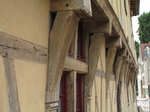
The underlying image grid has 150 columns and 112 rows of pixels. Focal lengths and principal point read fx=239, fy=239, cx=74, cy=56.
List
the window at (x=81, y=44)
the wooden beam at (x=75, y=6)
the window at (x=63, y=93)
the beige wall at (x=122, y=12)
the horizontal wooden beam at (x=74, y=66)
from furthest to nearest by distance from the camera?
the beige wall at (x=122, y=12) → the window at (x=81, y=44) → the window at (x=63, y=93) → the horizontal wooden beam at (x=74, y=66) → the wooden beam at (x=75, y=6)

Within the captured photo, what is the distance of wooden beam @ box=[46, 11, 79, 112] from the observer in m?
2.62

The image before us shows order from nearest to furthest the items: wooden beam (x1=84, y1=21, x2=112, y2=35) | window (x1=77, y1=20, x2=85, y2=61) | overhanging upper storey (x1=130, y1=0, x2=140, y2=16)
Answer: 1. wooden beam (x1=84, y1=21, x2=112, y2=35)
2. window (x1=77, y1=20, x2=85, y2=61)
3. overhanging upper storey (x1=130, y1=0, x2=140, y2=16)

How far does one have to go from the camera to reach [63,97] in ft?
11.6

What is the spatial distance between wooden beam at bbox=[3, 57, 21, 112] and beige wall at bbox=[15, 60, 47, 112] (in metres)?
0.09

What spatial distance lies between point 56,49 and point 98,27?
1.80 m

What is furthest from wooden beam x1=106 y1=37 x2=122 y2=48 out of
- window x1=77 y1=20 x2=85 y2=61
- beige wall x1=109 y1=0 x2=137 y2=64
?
window x1=77 y1=20 x2=85 y2=61

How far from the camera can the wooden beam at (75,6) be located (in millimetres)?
2584

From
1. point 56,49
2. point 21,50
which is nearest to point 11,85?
point 21,50

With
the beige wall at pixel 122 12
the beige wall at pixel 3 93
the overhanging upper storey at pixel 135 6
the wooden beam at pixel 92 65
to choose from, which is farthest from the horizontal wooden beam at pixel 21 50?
the overhanging upper storey at pixel 135 6

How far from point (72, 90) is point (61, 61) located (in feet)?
3.18

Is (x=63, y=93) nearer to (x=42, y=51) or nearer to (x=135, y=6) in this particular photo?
(x=42, y=51)

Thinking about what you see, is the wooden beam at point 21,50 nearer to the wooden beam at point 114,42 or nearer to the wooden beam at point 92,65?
the wooden beam at point 92,65

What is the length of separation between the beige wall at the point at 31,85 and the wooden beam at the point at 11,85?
0.09 metres

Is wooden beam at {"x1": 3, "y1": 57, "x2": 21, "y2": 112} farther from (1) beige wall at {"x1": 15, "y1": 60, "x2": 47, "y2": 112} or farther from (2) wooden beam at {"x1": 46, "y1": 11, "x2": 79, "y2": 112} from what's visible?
(2) wooden beam at {"x1": 46, "y1": 11, "x2": 79, "y2": 112}
